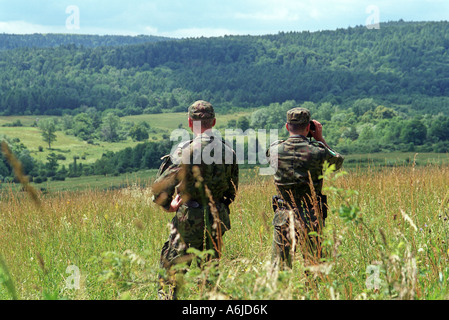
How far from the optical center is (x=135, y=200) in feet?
26.3

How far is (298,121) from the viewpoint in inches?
161

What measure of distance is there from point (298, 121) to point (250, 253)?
1600 millimetres

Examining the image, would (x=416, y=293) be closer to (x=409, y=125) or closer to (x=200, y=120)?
(x=200, y=120)

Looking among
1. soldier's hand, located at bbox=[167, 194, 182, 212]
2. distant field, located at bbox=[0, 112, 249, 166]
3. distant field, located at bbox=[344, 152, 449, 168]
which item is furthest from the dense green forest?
soldier's hand, located at bbox=[167, 194, 182, 212]

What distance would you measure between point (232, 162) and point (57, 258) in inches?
98.7

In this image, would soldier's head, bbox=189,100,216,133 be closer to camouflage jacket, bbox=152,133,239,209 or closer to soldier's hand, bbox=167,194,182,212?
camouflage jacket, bbox=152,133,239,209

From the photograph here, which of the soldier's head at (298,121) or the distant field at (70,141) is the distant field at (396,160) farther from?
the distant field at (70,141)

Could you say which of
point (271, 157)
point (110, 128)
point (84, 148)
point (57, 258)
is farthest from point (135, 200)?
point (110, 128)

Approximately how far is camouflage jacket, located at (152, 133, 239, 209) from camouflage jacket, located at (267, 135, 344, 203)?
552 mm

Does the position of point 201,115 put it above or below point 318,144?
above

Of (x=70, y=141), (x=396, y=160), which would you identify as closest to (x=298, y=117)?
(x=396, y=160)

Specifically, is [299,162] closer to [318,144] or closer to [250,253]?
[318,144]

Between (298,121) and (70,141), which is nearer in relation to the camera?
(298,121)

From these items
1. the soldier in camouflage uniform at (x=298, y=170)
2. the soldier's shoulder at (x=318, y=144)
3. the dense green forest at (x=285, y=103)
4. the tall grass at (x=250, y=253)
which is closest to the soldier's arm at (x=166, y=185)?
the tall grass at (x=250, y=253)
